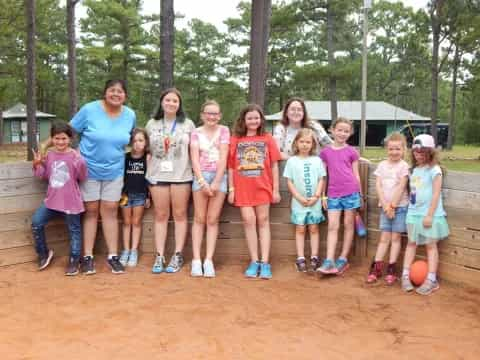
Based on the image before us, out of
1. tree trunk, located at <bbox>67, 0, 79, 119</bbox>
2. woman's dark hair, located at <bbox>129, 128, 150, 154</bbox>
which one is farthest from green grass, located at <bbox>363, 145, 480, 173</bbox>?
woman's dark hair, located at <bbox>129, 128, 150, 154</bbox>

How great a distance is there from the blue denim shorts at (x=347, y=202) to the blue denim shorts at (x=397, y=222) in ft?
0.85

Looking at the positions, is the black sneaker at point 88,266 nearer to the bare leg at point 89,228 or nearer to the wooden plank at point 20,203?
the bare leg at point 89,228

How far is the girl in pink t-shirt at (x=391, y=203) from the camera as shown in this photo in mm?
4359

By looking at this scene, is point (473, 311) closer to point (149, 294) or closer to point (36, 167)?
point (149, 294)

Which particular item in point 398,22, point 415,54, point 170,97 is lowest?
point 170,97

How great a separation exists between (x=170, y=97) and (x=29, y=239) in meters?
1.94

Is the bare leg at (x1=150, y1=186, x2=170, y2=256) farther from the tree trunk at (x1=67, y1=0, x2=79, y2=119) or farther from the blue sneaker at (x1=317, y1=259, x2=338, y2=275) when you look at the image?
the tree trunk at (x1=67, y1=0, x2=79, y2=119)

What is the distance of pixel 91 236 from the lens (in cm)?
471

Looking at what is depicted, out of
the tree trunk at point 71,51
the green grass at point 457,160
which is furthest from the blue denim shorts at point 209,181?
the green grass at point 457,160

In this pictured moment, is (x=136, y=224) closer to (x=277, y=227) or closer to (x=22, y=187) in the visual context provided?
(x=22, y=187)

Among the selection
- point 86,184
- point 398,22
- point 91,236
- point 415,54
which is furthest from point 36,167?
point 398,22

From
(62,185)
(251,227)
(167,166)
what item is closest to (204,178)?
(167,166)

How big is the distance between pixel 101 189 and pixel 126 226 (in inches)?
20.6

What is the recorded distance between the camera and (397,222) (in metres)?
4.40
